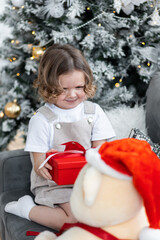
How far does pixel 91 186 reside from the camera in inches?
25.0

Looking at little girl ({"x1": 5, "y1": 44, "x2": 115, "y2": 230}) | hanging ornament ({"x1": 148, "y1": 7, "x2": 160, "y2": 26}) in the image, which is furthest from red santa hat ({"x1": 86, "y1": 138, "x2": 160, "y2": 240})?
hanging ornament ({"x1": 148, "y1": 7, "x2": 160, "y2": 26})

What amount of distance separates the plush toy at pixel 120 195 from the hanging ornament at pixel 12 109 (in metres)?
1.76

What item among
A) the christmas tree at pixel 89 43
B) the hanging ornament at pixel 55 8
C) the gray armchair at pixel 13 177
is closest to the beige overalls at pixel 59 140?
the gray armchair at pixel 13 177

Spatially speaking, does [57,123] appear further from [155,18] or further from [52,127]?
[155,18]

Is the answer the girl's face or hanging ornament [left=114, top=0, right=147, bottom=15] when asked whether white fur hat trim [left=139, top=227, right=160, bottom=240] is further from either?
hanging ornament [left=114, top=0, right=147, bottom=15]

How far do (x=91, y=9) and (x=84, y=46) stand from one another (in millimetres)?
256

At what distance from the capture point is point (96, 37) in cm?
216

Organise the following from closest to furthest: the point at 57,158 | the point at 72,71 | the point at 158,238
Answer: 1. the point at 158,238
2. the point at 57,158
3. the point at 72,71

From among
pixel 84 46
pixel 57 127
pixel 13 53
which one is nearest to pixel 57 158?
pixel 57 127

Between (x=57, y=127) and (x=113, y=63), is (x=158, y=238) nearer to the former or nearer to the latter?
(x=57, y=127)

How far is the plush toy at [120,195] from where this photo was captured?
2.10 ft

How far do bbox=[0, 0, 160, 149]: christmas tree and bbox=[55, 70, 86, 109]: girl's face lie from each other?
78 cm

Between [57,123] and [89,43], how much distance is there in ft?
3.20

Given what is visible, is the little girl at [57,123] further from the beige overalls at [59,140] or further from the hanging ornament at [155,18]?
the hanging ornament at [155,18]
